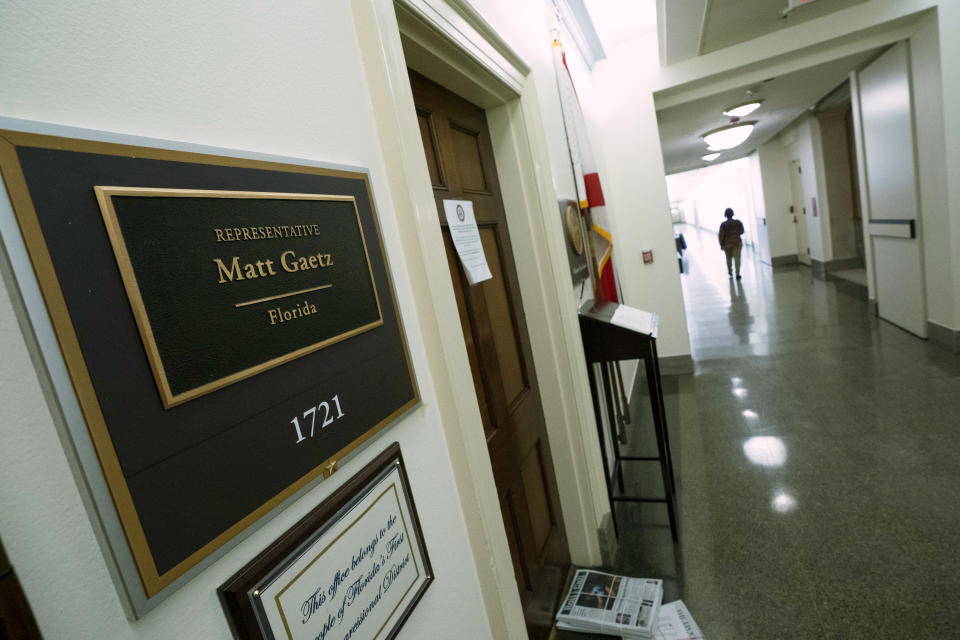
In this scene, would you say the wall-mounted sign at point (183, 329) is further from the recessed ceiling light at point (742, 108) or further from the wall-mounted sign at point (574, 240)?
the recessed ceiling light at point (742, 108)

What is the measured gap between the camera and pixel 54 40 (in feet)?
1.48

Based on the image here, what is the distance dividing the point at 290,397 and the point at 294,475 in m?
0.11

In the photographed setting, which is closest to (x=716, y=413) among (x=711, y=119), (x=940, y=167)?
(x=940, y=167)

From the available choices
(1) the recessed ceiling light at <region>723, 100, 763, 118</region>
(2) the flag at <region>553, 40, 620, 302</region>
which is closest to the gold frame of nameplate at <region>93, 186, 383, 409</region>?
(2) the flag at <region>553, 40, 620, 302</region>

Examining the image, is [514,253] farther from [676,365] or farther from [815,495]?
[676,365]

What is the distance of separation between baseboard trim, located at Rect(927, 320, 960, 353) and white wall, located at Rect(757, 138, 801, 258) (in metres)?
6.32

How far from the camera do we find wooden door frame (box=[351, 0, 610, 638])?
968mm

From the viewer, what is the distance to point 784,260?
9.84m

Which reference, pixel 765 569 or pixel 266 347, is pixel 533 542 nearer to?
pixel 765 569

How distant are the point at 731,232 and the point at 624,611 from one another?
865cm

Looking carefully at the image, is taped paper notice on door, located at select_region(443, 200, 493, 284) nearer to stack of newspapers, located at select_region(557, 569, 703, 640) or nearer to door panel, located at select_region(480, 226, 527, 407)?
door panel, located at select_region(480, 226, 527, 407)

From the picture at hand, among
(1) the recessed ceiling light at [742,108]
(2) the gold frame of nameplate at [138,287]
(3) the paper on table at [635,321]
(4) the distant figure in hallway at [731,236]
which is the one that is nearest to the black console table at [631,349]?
(3) the paper on table at [635,321]

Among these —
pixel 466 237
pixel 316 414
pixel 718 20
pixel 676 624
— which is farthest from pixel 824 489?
pixel 718 20

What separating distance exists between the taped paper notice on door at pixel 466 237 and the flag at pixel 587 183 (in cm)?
131
